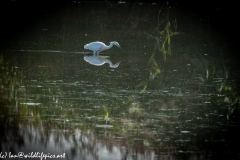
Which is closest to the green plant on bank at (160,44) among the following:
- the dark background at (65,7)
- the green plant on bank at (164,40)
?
the green plant on bank at (164,40)

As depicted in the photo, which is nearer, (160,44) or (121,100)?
(121,100)

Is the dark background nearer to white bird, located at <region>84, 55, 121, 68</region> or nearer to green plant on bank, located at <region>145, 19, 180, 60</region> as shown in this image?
green plant on bank, located at <region>145, 19, 180, 60</region>

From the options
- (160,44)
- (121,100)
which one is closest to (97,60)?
(160,44)

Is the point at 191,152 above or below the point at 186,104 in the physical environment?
below

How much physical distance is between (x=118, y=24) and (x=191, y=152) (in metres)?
13.8

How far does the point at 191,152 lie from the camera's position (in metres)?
5.91

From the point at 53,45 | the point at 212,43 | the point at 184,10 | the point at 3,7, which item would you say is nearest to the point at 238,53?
the point at 212,43

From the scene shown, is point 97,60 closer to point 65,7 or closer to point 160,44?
point 160,44

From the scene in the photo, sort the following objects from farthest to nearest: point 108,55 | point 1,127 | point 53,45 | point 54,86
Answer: point 53,45, point 108,55, point 54,86, point 1,127

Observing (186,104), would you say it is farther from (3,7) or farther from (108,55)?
(3,7)

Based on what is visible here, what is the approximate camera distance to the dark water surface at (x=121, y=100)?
603 cm

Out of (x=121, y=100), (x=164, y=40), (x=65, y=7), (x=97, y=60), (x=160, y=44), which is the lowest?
(x=121, y=100)

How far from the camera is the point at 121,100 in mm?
8047

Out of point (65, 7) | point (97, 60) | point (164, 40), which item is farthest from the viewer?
point (65, 7)
